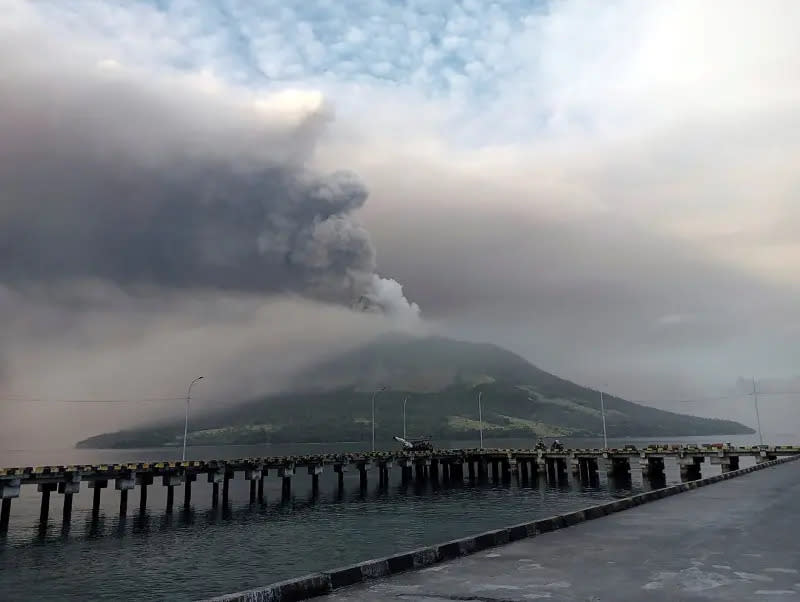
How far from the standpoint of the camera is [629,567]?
13750 mm

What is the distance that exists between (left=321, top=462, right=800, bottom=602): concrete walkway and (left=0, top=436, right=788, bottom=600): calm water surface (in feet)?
61.4

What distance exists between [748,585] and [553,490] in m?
73.5

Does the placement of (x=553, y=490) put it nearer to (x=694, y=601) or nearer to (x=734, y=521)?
(x=734, y=521)

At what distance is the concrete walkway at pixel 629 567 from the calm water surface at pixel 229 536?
1873 centimetres

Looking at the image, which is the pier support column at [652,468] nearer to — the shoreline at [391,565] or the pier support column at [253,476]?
the pier support column at [253,476]

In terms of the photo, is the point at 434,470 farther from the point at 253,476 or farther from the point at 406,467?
the point at 253,476

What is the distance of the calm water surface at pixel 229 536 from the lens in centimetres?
3175

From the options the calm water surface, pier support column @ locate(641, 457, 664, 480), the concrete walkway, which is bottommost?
the calm water surface

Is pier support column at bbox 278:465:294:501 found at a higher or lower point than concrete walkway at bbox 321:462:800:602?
lower

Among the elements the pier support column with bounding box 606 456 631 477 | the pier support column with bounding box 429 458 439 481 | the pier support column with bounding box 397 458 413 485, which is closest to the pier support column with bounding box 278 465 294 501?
the pier support column with bounding box 397 458 413 485

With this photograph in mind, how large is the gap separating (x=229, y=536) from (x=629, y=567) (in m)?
40.9

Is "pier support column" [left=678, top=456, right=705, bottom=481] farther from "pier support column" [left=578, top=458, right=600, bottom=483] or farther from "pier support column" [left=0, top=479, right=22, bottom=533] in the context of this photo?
"pier support column" [left=0, top=479, right=22, bottom=533]

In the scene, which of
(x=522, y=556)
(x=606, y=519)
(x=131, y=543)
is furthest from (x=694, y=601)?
(x=131, y=543)

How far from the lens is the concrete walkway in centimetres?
1133
